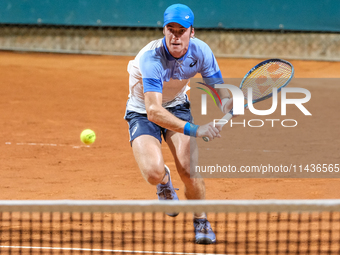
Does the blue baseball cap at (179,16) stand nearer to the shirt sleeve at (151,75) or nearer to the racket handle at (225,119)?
the shirt sleeve at (151,75)

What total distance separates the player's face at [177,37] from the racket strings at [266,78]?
837 mm

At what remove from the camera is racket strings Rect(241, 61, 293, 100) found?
15.3 ft

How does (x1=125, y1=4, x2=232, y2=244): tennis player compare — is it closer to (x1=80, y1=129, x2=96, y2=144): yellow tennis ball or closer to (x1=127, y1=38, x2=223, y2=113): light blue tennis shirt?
(x1=127, y1=38, x2=223, y2=113): light blue tennis shirt

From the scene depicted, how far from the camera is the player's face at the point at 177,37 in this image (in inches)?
158

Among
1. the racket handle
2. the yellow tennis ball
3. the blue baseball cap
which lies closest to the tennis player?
the blue baseball cap

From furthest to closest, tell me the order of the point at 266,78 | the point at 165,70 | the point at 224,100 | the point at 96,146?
the point at 96,146
the point at 266,78
the point at 224,100
the point at 165,70

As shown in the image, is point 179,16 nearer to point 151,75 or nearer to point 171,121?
point 151,75

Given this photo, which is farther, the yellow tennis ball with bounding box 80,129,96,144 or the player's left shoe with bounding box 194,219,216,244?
the yellow tennis ball with bounding box 80,129,96,144

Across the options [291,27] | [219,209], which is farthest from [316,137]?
[291,27]

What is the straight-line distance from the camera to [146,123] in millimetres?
4484

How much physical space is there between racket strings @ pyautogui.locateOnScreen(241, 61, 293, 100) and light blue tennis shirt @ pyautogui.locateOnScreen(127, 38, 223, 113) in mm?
411

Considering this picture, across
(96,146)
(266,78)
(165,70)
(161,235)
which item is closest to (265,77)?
(266,78)

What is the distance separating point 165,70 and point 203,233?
1348mm

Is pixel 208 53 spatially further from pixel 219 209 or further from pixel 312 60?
pixel 312 60
